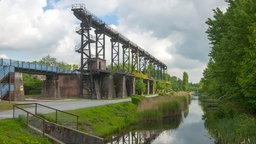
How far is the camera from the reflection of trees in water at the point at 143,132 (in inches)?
1068

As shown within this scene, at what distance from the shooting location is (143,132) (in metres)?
31.5

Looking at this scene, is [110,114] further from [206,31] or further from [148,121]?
[206,31]

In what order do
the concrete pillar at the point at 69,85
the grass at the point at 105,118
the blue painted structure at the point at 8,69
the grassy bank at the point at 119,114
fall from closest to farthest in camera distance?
the grass at the point at 105,118, the grassy bank at the point at 119,114, the blue painted structure at the point at 8,69, the concrete pillar at the point at 69,85

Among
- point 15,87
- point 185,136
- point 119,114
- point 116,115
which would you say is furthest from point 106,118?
point 15,87

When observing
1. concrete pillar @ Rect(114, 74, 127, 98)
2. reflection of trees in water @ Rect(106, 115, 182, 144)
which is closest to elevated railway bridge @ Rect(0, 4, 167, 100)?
concrete pillar @ Rect(114, 74, 127, 98)

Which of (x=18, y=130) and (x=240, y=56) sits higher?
(x=240, y=56)

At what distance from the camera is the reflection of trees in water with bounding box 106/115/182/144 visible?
27.1 m

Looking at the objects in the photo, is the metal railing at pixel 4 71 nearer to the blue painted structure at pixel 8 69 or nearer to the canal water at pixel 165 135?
the blue painted structure at pixel 8 69

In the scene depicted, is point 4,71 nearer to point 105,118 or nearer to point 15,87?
point 15,87

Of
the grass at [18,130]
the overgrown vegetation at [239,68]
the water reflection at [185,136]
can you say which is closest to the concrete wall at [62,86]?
the water reflection at [185,136]

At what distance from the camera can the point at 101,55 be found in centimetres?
6512

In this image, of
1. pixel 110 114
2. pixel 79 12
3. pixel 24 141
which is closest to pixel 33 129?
pixel 24 141

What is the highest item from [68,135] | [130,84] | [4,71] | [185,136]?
[4,71]

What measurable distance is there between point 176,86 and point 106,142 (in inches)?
5911
